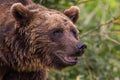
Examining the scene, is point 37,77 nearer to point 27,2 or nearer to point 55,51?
point 55,51

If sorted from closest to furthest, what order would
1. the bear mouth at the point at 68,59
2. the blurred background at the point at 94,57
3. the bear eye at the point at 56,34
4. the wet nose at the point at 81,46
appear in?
the wet nose at the point at 81,46 → the bear mouth at the point at 68,59 → the bear eye at the point at 56,34 → the blurred background at the point at 94,57

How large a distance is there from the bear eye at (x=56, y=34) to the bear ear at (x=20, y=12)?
17.5 inches

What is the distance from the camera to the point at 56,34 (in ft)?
24.6

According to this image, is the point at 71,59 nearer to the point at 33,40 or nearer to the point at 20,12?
the point at 33,40

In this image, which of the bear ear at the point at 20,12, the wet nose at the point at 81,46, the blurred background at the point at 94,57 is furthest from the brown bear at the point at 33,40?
the blurred background at the point at 94,57

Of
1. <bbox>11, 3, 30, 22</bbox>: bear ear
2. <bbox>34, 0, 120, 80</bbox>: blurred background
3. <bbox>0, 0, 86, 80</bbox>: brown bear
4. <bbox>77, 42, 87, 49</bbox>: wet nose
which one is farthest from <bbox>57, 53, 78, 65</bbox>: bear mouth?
<bbox>34, 0, 120, 80</bbox>: blurred background

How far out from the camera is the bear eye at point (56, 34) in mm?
7496

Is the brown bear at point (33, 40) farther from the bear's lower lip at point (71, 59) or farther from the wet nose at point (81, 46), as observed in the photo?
the wet nose at point (81, 46)

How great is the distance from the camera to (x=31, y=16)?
7715 millimetres

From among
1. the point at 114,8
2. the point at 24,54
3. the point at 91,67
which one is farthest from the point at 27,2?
the point at 114,8

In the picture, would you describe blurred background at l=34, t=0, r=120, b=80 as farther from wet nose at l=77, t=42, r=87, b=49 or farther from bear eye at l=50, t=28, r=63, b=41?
wet nose at l=77, t=42, r=87, b=49

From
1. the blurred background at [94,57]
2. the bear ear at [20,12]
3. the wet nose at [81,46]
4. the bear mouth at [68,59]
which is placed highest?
the bear ear at [20,12]

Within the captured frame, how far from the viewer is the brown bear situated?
751 cm

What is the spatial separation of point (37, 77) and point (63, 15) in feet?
3.16
